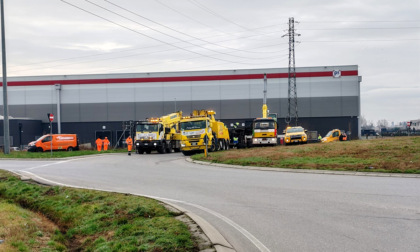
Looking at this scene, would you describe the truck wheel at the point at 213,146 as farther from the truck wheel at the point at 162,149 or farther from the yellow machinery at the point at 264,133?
the truck wheel at the point at 162,149

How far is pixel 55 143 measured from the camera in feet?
146

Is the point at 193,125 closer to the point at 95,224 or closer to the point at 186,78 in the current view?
the point at 95,224

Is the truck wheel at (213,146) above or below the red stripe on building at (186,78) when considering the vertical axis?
below

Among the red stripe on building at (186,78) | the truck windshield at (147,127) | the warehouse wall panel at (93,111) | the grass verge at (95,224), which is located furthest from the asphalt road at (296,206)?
the warehouse wall panel at (93,111)

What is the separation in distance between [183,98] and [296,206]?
55.6m

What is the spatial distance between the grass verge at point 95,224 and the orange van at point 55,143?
32.1 meters

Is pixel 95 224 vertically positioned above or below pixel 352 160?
below

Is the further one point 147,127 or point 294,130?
point 294,130

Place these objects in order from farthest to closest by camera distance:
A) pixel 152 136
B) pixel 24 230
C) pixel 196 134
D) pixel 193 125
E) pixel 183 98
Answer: pixel 183 98 → pixel 152 136 → pixel 193 125 → pixel 196 134 → pixel 24 230

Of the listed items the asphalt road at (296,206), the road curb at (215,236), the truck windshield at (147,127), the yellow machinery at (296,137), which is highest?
the truck windshield at (147,127)

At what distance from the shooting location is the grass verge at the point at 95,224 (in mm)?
7219

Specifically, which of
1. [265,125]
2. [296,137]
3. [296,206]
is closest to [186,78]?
[296,137]

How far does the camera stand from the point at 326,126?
63.7 m


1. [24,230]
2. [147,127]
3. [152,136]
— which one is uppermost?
[147,127]
